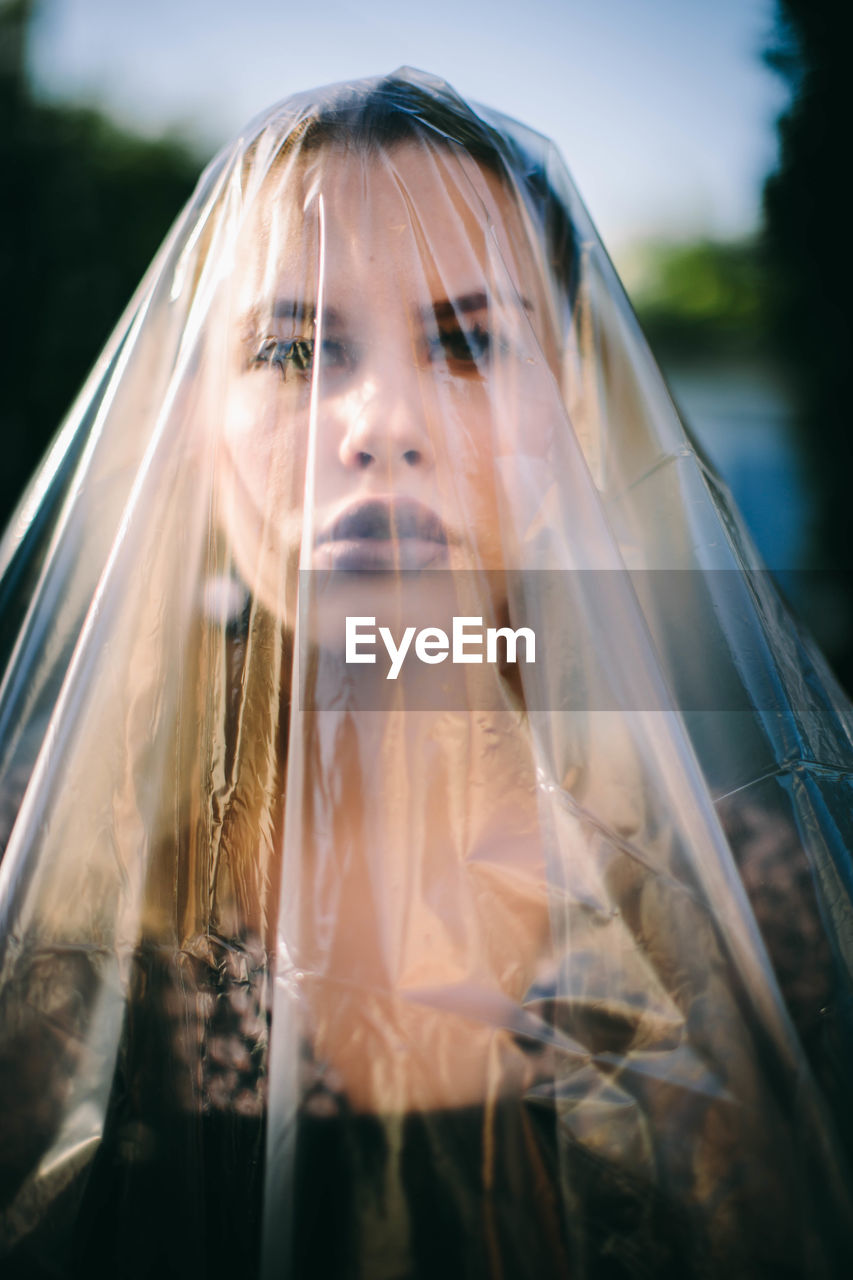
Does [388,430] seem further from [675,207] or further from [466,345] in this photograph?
[675,207]

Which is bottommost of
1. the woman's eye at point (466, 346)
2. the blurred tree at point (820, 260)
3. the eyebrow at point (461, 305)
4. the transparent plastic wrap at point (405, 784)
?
the transparent plastic wrap at point (405, 784)

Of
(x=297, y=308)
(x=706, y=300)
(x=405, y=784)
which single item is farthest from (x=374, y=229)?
(x=706, y=300)

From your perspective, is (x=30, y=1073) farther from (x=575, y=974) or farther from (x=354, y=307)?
(x=354, y=307)

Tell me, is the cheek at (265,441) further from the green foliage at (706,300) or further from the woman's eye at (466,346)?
the green foliage at (706,300)

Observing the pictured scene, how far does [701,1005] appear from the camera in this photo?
0.43 meters

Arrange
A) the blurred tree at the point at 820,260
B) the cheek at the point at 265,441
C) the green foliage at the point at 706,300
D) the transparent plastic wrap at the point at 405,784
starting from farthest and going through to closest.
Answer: the green foliage at the point at 706,300, the blurred tree at the point at 820,260, the cheek at the point at 265,441, the transparent plastic wrap at the point at 405,784

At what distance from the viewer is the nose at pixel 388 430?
0.51m

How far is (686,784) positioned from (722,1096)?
0.58ft

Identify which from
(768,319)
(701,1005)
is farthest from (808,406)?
(701,1005)

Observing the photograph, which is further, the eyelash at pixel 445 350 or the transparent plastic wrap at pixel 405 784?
the eyelash at pixel 445 350

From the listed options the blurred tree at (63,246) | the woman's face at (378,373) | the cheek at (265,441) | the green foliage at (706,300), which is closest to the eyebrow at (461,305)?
the woman's face at (378,373)

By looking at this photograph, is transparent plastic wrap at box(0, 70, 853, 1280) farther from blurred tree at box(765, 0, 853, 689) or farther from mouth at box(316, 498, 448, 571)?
blurred tree at box(765, 0, 853, 689)

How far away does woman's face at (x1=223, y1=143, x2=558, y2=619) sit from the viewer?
0.51 metres

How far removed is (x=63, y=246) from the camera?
3.53ft
